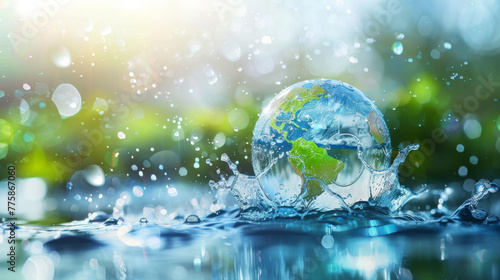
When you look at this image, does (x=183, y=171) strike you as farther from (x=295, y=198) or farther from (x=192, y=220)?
(x=295, y=198)

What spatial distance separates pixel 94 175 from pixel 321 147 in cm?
631

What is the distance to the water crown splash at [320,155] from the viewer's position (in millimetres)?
4508

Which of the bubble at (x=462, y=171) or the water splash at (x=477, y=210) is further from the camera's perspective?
the bubble at (x=462, y=171)

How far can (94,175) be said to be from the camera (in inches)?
385

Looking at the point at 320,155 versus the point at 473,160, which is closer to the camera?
the point at 320,155

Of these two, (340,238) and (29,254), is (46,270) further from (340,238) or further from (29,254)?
(340,238)

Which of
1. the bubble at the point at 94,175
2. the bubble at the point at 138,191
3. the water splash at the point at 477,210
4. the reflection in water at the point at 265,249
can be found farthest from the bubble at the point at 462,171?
the bubble at the point at 94,175

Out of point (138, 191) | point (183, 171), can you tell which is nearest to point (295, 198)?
point (138, 191)

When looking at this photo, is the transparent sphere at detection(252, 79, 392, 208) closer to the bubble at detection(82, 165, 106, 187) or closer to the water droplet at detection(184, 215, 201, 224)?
the water droplet at detection(184, 215, 201, 224)

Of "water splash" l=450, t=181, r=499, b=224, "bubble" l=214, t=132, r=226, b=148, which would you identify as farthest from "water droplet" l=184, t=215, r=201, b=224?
"bubble" l=214, t=132, r=226, b=148

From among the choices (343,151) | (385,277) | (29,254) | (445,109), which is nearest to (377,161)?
(343,151)

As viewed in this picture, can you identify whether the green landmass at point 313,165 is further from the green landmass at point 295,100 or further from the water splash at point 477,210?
the water splash at point 477,210

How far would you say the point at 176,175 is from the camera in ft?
32.5

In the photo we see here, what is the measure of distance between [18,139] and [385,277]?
9.48 m
